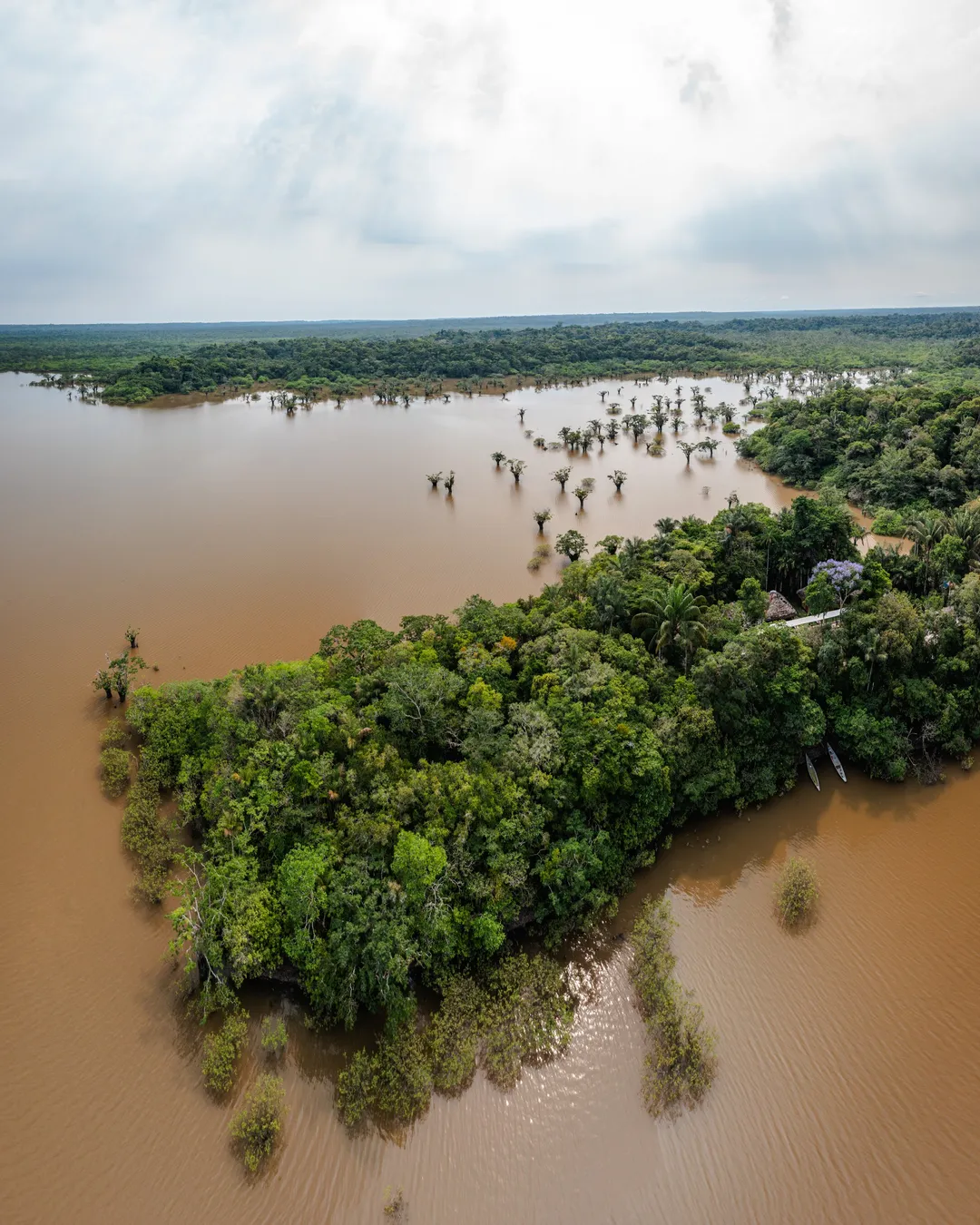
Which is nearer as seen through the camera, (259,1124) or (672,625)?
(259,1124)

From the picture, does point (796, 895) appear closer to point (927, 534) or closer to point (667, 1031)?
point (667, 1031)

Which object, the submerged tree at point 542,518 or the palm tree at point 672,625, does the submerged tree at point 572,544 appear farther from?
the palm tree at point 672,625

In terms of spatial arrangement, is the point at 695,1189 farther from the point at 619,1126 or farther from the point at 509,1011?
the point at 509,1011

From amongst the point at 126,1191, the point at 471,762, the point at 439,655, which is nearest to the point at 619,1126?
the point at 471,762

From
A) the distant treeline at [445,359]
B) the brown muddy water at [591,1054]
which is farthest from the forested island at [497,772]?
the distant treeline at [445,359]

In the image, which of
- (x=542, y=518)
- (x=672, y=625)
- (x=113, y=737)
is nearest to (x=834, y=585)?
(x=672, y=625)
